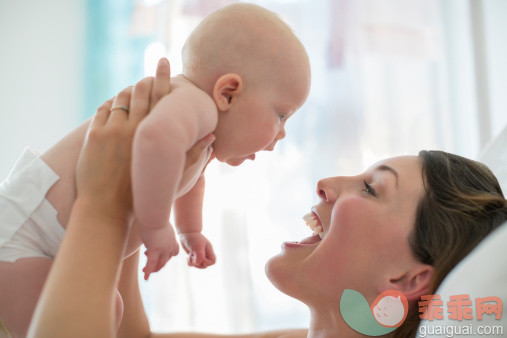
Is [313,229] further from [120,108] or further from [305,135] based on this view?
[305,135]

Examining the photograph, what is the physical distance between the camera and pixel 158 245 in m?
0.89

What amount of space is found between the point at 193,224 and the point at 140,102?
0.43 meters

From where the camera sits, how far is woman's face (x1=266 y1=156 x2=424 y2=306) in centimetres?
102

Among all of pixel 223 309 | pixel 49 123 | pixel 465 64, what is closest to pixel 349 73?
pixel 465 64

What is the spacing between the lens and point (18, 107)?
8.54ft

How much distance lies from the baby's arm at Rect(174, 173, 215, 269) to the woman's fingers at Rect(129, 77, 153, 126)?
1.16 feet

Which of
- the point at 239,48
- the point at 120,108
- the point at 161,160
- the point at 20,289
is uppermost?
the point at 239,48

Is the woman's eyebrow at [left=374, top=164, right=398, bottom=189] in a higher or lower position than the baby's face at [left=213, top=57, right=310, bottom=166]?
lower

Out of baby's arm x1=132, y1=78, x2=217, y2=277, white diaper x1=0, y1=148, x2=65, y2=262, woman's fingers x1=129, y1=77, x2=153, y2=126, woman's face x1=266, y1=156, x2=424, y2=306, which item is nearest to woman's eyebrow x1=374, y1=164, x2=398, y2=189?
woman's face x1=266, y1=156, x2=424, y2=306

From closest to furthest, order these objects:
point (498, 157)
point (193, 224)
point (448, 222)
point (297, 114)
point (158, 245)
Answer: point (158, 245) → point (448, 222) → point (193, 224) → point (498, 157) → point (297, 114)

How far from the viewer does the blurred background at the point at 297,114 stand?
8.46 ft

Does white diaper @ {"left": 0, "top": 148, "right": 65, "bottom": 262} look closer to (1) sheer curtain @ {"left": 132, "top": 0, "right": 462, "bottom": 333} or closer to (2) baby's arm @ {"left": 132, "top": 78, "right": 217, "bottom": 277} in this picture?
(2) baby's arm @ {"left": 132, "top": 78, "right": 217, "bottom": 277}

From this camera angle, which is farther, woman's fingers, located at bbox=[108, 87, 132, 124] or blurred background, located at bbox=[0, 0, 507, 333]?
blurred background, located at bbox=[0, 0, 507, 333]

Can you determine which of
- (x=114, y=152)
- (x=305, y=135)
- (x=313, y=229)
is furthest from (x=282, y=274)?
(x=305, y=135)
